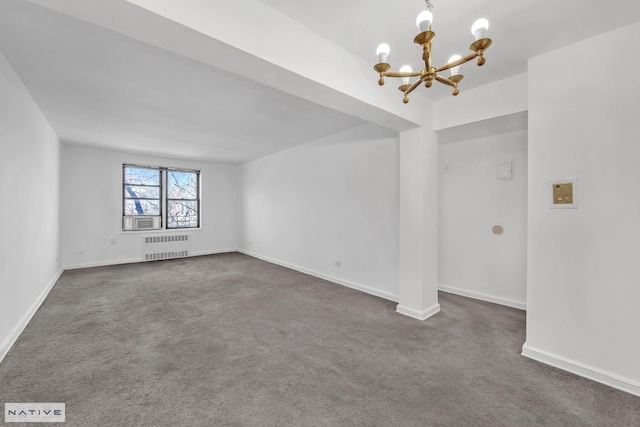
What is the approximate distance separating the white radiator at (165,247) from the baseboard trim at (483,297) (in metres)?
5.97

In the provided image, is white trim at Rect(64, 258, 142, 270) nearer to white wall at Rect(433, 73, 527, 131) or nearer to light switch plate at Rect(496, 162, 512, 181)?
white wall at Rect(433, 73, 527, 131)

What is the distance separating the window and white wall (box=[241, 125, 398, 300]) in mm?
2155

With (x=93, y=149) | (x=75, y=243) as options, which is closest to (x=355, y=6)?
(x=93, y=149)

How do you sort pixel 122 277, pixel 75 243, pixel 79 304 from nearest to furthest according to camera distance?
1. pixel 79 304
2. pixel 122 277
3. pixel 75 243

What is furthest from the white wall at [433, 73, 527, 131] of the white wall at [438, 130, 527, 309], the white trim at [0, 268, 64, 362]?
the white trim at [0, 268, 64, 362]

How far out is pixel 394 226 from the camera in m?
3.64

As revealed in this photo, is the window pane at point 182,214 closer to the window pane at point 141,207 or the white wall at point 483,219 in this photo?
the window pane at point 141,207

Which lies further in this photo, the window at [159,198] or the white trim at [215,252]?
the white trim at [215,252]

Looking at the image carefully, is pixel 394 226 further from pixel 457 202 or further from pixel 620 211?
pixel 620 211

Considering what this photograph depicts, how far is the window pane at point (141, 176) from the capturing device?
6.10 metres

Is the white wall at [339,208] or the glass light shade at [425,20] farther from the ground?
the glass light shade at [425,20]

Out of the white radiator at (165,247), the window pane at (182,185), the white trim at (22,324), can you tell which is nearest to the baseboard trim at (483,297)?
the white trim at (22,324)

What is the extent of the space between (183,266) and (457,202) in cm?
551

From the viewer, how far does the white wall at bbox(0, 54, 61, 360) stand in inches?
88.9
